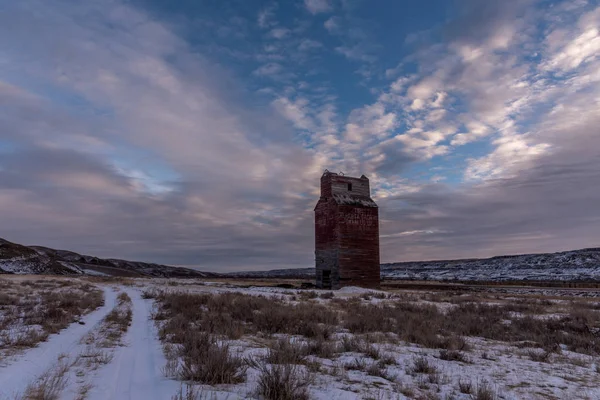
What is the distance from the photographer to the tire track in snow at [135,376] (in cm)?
496

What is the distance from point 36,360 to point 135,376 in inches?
94.7

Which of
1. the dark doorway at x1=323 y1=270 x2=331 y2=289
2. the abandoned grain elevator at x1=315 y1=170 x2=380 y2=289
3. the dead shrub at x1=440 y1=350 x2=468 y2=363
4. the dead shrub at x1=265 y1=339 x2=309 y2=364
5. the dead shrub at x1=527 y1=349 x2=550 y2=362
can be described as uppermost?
the abandoned grain elevator at x1=315 y1=170 x2=380 y2=289

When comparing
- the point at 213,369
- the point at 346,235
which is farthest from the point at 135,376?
the point at 346,235

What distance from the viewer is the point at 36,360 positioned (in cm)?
686

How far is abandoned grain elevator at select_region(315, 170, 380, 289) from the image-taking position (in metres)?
32.9

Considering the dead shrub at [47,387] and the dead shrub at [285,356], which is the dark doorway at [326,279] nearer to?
the dead shrub at [285,356]

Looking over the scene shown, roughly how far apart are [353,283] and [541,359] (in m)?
25.2

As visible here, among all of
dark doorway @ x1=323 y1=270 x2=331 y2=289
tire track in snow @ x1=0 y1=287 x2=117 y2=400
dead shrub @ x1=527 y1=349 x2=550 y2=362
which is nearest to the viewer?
tire track in snow @ x1=0 y1=287 x2=117 y2=400

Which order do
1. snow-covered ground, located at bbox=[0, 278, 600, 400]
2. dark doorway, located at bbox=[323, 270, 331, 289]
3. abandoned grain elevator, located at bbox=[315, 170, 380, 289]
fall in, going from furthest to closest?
1. dark doorway, located at bbox=[323, 270, 331, 289]
2. abandoned grain elevator, located at bbox=[315, 170, 380, 289]
3. snow-covered ground, located at bbox=[0, 278, 600, 400]

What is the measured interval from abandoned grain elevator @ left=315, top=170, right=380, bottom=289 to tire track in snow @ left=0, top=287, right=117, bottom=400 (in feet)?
79.6

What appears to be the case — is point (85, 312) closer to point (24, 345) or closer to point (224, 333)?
point (24, 345)

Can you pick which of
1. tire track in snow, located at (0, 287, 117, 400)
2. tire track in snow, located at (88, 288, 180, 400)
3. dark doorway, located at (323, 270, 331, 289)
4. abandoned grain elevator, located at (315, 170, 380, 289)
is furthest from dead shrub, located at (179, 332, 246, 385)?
dark doorway, located at (323, 270, 331, 289)

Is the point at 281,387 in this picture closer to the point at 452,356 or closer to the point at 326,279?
the point at 452,356

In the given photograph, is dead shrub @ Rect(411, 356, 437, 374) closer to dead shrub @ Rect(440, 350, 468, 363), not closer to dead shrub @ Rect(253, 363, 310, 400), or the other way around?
dead shrub @ Rect(440, 350, 468, 363)
